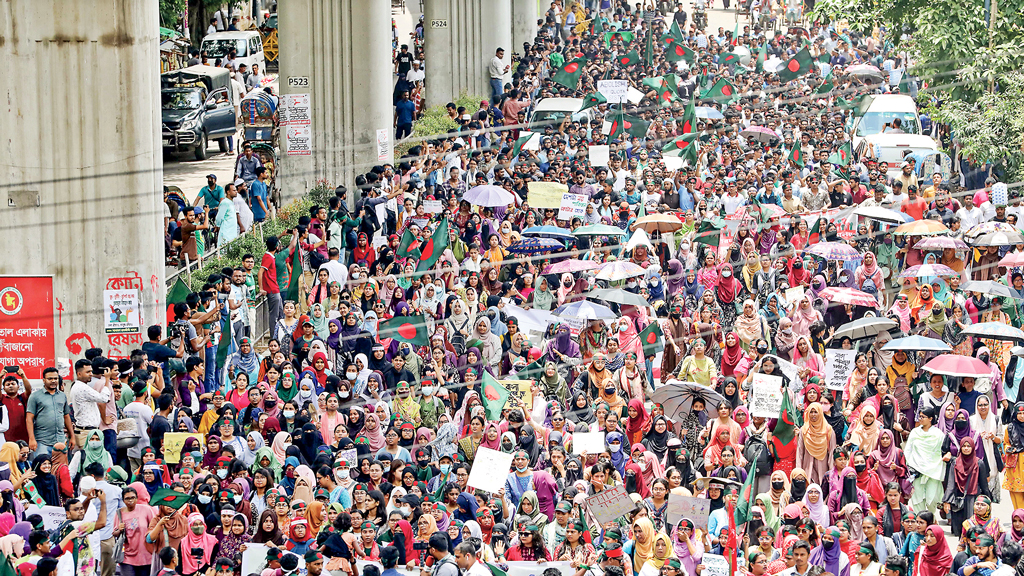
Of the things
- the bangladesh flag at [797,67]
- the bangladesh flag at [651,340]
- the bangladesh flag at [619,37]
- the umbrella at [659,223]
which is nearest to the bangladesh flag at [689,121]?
the umbrella at [659,223]

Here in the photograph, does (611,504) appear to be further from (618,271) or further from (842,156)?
(842,156)

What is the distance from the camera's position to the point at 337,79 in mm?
26562

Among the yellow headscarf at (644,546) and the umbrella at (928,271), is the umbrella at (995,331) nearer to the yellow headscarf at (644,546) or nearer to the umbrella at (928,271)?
the umbrella at (928,271)

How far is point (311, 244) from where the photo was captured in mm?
18594

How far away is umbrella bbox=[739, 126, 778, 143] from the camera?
2634cm

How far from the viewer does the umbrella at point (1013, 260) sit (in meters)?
17.9

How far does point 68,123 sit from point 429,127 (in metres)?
15.0

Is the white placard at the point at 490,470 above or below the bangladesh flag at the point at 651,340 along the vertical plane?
below

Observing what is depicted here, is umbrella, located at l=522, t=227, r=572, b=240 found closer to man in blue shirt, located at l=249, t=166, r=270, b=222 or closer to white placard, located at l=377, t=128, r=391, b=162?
man in blue shirt, located at l=249, t=166, r=270, b=222

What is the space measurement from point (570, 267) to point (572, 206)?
2566 millimetres

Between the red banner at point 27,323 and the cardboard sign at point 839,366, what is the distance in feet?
24.0

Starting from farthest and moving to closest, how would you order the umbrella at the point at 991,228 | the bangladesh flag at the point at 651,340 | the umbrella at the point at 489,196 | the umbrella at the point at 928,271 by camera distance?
the umbrella at the point at 489,196 < the umbrella at the point at 991,228 < the umbrella at the point at 928,271 < the bangladesh flag at the point at 651,340

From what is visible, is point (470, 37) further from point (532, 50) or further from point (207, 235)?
point (207, 235)

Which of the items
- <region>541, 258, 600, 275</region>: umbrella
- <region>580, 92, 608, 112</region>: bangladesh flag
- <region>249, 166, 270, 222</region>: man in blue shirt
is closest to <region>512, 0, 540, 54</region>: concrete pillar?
<region>580, 92, 608, 112</region>: bangladesh flag
